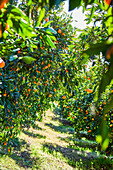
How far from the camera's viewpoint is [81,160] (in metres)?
6.09

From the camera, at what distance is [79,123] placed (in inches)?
283

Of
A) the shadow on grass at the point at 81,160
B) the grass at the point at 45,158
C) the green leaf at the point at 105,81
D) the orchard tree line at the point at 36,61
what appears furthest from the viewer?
the shadow on grass at the point at 81,160

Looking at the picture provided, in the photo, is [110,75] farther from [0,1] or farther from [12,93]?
[12,93]

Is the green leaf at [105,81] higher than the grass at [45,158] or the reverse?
higher

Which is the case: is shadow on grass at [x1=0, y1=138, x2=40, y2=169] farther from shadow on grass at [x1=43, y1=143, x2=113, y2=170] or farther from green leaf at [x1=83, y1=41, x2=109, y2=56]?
green leaf at [x1=83, y1=41, x2=109, y2=56]

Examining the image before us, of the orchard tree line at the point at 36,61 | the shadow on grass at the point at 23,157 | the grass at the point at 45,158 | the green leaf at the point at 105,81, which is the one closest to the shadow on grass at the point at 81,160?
the grass at the point at 45,158

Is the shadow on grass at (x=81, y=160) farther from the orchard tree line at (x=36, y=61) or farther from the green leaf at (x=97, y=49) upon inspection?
the green leaf at (x=97, y=49)

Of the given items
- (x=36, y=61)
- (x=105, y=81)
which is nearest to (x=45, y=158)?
(x=36, y=61)

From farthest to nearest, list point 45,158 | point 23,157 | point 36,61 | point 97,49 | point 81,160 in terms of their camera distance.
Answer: point 81,160, point 45,158, point 23,157, point 36,61, point 97,49

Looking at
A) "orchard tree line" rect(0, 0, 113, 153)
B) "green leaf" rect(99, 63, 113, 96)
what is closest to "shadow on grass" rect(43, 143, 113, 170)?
"orchard tree line" rect(0, 0, 113, 153)

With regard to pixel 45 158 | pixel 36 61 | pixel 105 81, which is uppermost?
pixel 36 61

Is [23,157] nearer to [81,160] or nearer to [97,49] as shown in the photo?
[81,160]

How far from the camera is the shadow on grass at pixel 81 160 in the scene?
568 centimetres

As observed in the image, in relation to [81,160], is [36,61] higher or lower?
higher
